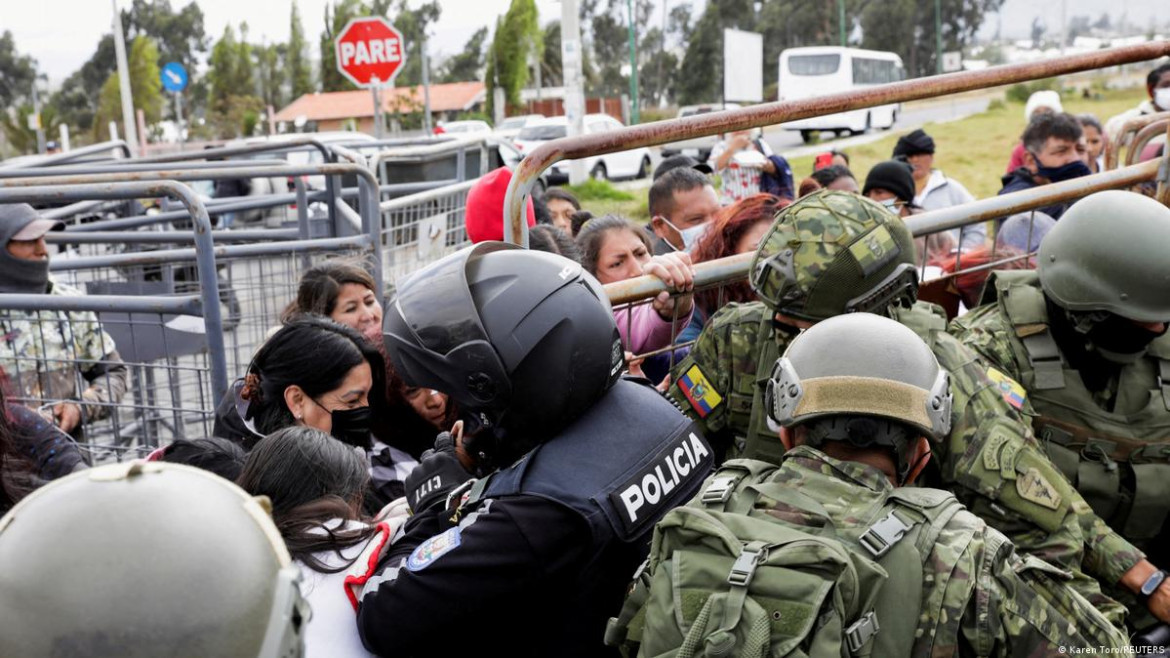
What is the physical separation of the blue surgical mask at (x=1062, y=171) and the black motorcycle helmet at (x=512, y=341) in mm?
4669

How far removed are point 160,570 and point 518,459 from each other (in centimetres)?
106

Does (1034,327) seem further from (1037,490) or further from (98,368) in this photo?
(98,368)

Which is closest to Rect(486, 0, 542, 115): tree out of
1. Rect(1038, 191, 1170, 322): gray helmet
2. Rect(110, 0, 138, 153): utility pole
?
Rect(110, 0, 138, 153): utility pole

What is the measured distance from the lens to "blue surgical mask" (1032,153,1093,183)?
584 centimetres

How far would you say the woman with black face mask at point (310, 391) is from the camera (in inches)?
124

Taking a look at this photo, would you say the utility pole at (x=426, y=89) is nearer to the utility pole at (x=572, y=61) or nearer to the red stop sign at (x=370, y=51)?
the utility pole at (x=572, y=61)

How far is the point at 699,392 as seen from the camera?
2.75m

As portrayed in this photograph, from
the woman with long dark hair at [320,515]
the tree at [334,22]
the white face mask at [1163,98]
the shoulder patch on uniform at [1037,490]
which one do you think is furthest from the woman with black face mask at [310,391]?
the tree at [334,22]

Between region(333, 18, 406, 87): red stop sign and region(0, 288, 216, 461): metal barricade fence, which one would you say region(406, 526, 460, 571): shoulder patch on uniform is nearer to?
region(0, 288, 216, 461): metal barricade fence

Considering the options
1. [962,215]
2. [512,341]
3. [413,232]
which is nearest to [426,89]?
[413,232]

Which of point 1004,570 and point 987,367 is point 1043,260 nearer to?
point 987,367

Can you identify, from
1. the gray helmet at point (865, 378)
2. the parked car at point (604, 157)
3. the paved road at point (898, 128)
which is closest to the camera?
the gray helmet at point (865, 378)

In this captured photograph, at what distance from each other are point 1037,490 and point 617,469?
93 centimetres

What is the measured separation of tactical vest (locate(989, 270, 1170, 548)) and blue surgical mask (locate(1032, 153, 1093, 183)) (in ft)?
11.2
